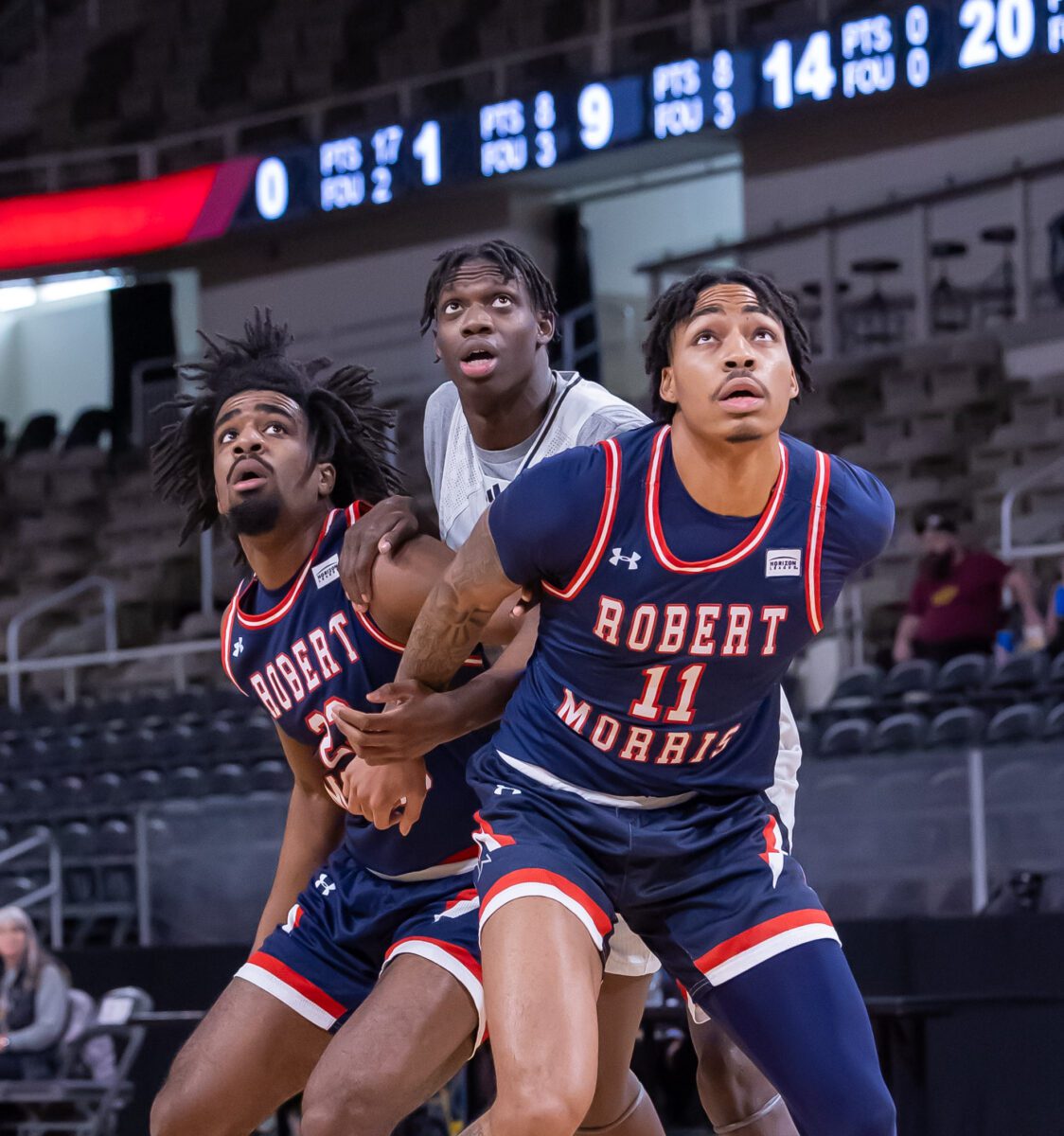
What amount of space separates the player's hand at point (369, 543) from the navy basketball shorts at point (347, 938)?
0.59 metres

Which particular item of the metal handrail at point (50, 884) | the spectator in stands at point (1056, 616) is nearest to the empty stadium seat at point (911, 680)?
the spectator in stands at point (1056, 616)

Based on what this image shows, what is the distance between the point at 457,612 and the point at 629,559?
0.35 meters

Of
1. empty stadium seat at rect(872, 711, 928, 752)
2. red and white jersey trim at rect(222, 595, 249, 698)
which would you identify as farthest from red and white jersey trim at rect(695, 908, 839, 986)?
empty stadium seat at rect(872, 711, 928, 752)

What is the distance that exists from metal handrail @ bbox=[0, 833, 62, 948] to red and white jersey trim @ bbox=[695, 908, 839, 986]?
7470mm

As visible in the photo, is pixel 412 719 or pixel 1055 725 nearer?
pixel 412 719

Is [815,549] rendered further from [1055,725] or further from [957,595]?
[957,595]

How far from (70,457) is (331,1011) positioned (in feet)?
52.9

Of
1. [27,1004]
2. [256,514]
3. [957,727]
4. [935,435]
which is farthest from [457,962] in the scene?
[935,435]

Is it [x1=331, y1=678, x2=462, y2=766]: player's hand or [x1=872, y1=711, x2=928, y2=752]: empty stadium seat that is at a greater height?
[x1=331, y1=678, x2=462, y2=766]: player's hand

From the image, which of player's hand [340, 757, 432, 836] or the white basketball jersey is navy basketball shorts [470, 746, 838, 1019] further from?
the white basketball jersey

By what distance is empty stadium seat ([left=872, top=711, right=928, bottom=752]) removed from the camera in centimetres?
907

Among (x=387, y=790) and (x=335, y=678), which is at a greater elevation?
(x=335, y=678)

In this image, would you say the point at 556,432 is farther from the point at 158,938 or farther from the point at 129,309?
the point at 129,309

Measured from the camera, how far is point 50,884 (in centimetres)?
1070
